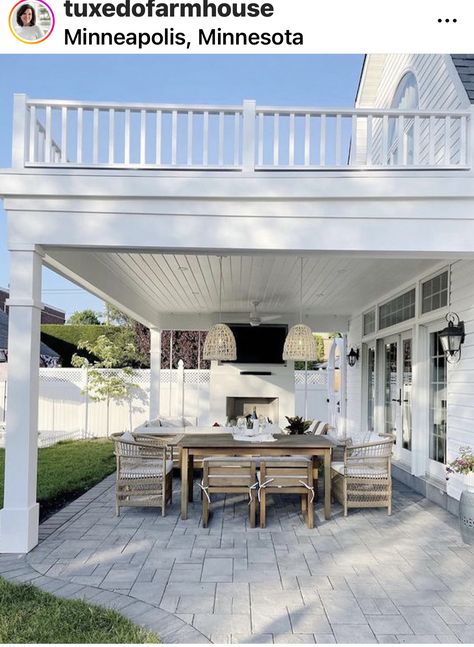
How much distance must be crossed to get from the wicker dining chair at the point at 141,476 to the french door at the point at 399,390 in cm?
359

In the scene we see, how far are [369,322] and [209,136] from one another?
5.84m

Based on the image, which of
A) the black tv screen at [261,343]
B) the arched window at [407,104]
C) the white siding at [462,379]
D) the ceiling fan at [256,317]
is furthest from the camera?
the black tv screen at [261,343]

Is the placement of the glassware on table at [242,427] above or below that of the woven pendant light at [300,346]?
below

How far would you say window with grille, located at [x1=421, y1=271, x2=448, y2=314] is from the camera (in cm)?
578

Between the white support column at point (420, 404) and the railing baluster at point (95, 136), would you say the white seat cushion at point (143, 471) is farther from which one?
the white support column at point (420, 404)

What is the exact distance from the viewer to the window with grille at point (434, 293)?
19.0 ft

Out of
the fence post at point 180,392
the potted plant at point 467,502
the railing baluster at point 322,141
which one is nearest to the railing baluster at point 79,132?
the railing baluster at point 322,141
